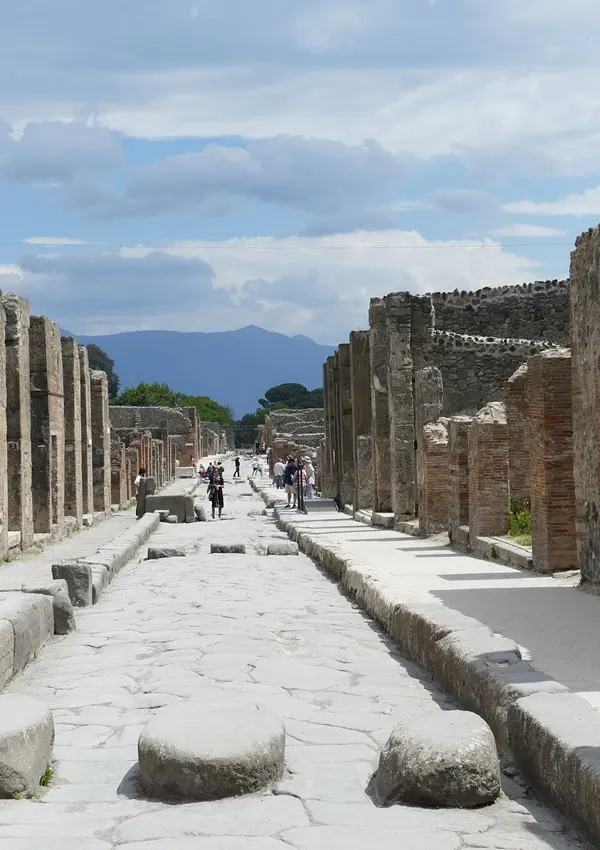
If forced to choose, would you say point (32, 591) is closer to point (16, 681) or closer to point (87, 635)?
point (87, 635)

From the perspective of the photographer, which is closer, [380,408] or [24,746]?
[24,746]

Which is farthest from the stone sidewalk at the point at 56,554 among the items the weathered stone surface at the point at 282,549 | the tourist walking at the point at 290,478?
the tourist walking at the point at 290,478

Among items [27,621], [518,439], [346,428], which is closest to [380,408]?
[518,439]

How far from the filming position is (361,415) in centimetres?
2562

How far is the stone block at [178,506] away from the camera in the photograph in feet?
86.2

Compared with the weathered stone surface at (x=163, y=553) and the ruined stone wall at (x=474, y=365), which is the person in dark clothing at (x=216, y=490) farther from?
the weathered stone surface at (x=163, y=553)

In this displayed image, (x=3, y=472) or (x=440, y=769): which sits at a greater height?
(x=3, y=472)

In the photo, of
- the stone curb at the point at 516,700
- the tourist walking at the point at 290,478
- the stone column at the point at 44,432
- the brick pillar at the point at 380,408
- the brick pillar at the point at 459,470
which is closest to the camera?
the stone curb at the point at 516,700

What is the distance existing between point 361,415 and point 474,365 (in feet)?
16.1

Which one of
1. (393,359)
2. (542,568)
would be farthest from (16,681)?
(393,359)

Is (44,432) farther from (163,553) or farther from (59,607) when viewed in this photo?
(59,607)

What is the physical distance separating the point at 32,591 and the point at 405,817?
5198 millimetres

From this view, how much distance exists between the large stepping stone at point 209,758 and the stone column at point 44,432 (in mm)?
15495

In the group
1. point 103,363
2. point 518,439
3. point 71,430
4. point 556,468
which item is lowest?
point 556,468
